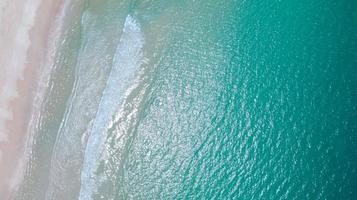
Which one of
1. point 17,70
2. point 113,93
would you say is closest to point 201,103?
point 113,93

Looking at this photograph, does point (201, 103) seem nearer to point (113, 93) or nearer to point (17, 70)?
point (113, 93)

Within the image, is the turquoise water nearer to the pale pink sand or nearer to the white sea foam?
the white sea foam

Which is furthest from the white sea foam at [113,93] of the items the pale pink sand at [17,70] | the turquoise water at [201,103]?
the pale pink sand at [17,70]

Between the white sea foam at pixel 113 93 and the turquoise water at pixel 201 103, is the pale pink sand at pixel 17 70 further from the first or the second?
the white sea foam at pixel 113 93

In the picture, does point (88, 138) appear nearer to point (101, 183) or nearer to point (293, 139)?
point (101, 183)

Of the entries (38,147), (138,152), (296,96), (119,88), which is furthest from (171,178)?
(296,96)

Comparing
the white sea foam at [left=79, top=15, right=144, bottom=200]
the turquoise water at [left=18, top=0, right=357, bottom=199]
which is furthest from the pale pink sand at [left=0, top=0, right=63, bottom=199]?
the white sea foam at [left=79, top=15, right=144, bottom=200]
